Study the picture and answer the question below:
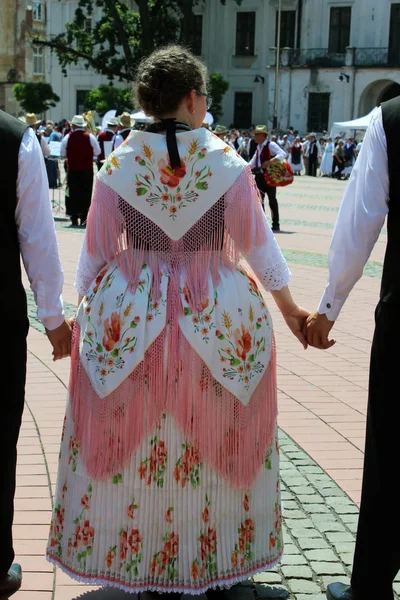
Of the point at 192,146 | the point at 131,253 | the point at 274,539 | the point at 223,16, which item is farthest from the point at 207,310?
the point at 223,16

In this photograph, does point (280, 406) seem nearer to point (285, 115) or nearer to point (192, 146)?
point (192, 146)

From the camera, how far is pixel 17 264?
10.3 ft

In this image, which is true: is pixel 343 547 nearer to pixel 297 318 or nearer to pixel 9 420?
pixel 297 318

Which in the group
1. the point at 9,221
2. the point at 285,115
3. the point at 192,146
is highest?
the point at 192,146

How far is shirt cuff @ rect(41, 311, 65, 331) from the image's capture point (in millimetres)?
3332

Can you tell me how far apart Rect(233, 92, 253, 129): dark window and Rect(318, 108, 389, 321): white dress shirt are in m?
51.4

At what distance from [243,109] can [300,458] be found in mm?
50691

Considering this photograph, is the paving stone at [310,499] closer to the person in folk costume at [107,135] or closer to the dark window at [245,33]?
the person in folk costume at [107,135]

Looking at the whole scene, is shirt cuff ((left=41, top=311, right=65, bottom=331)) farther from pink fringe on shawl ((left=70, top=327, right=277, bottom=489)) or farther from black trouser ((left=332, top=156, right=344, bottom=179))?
black trouser ((left=332, top=156, right=344, bottom=179))

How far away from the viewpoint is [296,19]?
51.9 metres

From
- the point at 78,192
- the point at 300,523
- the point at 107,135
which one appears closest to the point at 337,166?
the point at 107,135

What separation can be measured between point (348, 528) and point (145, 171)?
1650 mm

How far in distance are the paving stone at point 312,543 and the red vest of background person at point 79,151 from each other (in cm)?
1193

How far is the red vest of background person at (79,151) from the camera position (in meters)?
15.1
